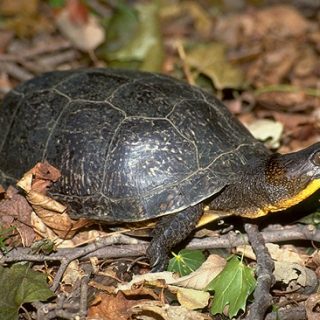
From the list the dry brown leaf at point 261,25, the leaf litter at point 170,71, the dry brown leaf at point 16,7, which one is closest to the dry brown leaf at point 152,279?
the leaf litter at point 170,71

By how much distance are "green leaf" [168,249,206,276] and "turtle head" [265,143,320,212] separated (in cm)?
57

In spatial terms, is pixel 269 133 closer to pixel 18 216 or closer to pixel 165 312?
pixel 165 312

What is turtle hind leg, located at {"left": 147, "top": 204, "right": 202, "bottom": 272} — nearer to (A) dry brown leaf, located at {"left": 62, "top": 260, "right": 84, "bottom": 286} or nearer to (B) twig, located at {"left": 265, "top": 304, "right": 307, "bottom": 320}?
(A) dry brown leaf, located at {"left": 62, "top": 260, "right": 84, "bottom": 286}

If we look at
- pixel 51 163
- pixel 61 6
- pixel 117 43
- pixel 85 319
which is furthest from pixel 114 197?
pixel 61 6

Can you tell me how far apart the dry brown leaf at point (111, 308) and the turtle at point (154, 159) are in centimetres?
30

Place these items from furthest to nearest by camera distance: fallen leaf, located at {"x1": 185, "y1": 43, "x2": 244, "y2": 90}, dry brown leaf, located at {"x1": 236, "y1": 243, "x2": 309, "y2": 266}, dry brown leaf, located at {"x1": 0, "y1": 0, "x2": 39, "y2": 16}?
dry brown leaf, located at {"x1": 0, "y1": 0, "x2": 39, "y2": 16}, fallen leaf, located at {"x1": 185, "y1": 43, "x2": 244, "y2": 90}, dry brown leaf, located at {"x1": 236, "y1": 243, "x2": 309, "y2": 266}

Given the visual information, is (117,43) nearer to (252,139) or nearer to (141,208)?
(252,139)

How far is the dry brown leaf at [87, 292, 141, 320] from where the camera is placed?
3.54 metres

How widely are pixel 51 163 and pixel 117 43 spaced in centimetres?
→ 261

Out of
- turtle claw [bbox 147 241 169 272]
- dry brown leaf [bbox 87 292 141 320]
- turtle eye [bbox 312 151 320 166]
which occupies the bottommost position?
dry brown leaf [bbox 87 292 141 320]

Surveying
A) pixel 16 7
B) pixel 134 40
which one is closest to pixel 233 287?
pixel 134 40

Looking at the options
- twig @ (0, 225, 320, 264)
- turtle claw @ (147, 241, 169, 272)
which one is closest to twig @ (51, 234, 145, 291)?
twig @ (0, 225, 320, 264)

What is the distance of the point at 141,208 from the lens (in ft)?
12.4

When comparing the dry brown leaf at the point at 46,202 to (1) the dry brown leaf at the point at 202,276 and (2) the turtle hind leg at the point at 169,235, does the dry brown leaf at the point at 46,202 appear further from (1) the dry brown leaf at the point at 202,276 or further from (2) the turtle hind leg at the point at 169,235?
(1) the dry brown leaf at the point at 202,276
